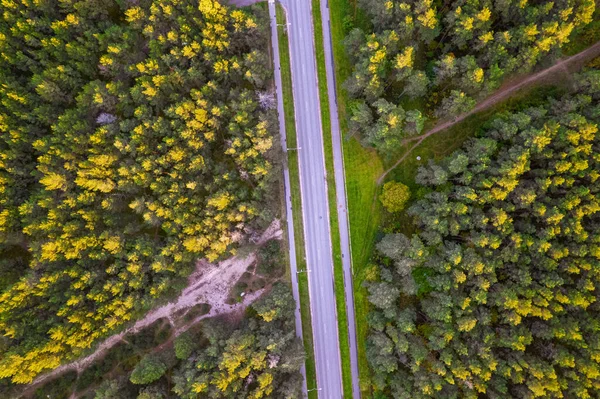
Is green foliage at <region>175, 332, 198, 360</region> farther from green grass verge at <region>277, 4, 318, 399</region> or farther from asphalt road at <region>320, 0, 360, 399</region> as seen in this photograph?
asphalt road at <region>320, 0, 360, 399</region>

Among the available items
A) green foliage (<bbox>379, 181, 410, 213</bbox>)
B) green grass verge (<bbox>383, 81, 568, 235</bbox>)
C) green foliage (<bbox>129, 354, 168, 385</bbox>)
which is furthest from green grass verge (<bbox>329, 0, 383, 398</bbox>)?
green foliage (<bbox>129, 354, 168, 385</bbox>)

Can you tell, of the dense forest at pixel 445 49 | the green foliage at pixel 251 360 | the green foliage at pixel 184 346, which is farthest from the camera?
the green foliage at pixel 184 346

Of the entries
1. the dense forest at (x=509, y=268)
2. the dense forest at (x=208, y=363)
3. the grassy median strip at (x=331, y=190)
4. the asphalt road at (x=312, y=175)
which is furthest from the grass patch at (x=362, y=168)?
the dense forest at (x=208, y=363)

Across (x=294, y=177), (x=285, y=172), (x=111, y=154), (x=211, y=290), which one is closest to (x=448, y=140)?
(x=294, y=177)

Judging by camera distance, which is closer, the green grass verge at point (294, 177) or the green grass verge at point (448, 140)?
the green grass verge at point (448, 140)

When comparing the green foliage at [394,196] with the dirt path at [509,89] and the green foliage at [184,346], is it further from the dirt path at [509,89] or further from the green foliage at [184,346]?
the green foliage at [184,346]

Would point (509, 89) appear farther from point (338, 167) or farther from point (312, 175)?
point (312, 175)

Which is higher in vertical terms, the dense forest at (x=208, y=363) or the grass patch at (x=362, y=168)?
the grass patch at (x=362, y=168)
